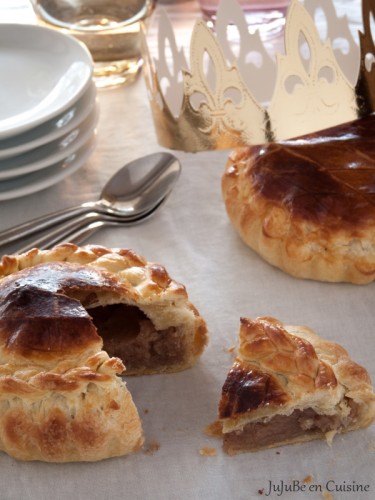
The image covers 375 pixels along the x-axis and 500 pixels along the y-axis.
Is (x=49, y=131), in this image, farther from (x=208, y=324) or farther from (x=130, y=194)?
(x=208, y=324)

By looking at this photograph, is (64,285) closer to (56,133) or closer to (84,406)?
(84,406)

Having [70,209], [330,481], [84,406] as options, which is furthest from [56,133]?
[330,481]

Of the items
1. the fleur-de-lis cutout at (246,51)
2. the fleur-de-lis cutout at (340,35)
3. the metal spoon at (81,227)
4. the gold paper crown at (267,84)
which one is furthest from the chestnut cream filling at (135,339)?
the fleur-de-lis cutout at (340,35)

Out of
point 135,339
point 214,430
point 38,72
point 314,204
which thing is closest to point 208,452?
point 214,430

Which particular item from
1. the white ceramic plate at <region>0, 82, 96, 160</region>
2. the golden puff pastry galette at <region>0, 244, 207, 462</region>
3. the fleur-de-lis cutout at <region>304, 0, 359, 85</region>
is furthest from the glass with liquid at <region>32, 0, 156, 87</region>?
the golden puff pastry galette at <region>0, 244, 207, 462</region>

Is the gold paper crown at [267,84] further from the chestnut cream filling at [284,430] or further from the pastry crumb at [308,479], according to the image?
the pastry crumb at [308,479]

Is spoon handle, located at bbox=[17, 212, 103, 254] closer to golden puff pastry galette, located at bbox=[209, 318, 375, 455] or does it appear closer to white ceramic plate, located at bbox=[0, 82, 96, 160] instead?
white ceramic plate, located at bbox=[0, 82, 96, 160]
